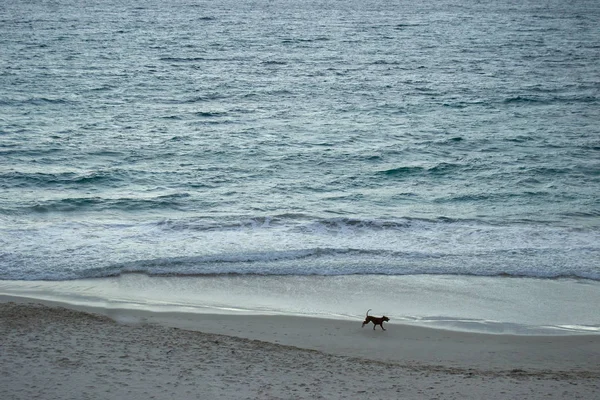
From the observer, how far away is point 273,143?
78.4ft

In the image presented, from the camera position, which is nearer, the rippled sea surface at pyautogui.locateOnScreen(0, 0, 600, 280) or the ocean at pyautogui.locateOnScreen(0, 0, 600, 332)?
the ocean at pyautogui.locateOnScreen(0, 0, 600, 332)

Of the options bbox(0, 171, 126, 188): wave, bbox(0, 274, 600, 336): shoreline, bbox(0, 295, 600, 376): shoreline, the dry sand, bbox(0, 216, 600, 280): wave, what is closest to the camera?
the dry sand

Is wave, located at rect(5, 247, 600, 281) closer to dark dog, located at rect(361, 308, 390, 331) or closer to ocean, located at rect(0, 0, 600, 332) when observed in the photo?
ocean, located at rect(0, 0, 600, 332)

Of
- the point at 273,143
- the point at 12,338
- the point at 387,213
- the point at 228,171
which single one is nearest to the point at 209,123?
the point at 273,143

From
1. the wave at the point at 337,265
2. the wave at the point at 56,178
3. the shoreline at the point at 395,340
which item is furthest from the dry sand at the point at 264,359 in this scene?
the wave at the point at 56,178

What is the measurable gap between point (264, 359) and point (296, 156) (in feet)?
46.2

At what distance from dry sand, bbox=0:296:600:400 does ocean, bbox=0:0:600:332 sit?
93cm

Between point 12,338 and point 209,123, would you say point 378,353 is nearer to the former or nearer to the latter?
point 12,338

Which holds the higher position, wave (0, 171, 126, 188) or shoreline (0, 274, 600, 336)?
wave (0, 171, 126, 188)

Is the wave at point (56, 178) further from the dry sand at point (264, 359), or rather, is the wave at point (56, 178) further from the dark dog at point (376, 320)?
the dark dog at point (376, 320)

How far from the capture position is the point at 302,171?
21125 mm

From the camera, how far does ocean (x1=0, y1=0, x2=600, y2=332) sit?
12688 mm

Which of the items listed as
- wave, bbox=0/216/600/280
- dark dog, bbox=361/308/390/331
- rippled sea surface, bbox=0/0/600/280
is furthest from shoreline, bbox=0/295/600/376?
rippled sea surface, bbox=0/0/600/280

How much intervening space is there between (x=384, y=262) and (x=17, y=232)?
7.66 m
